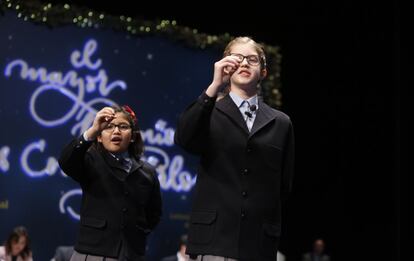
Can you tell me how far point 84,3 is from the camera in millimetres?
7133

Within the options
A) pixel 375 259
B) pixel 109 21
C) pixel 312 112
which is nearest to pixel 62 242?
pixel 109 21

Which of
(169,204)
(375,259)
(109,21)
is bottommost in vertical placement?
(375,259)

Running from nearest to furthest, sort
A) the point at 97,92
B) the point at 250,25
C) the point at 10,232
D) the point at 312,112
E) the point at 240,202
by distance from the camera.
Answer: the point at 240,202 → the point at 10,232 → the point at 97,92 → the point at 250,25 → the point at 312,112

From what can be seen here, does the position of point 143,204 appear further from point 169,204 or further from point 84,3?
point 84,3

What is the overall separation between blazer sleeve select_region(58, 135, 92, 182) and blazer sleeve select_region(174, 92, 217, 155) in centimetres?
72

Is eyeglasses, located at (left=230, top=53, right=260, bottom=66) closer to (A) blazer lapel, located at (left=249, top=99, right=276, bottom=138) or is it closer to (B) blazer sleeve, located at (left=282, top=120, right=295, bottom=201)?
(A) blazer lapel, located at (left=249, top=99, right=276, bottom=138)

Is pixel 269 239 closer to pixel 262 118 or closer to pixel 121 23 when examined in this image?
pixel 262 118

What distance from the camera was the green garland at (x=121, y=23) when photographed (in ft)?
20.1

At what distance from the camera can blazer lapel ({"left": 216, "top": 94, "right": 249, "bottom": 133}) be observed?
238cm

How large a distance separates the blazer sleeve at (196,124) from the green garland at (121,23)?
370 cm

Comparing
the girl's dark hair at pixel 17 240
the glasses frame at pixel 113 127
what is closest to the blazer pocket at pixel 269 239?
the glasses frame at pixel 113 127

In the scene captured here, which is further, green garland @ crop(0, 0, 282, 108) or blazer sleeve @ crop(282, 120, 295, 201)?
green garland @ crop(0, 0, 282, 108)

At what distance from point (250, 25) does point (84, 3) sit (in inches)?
78.0

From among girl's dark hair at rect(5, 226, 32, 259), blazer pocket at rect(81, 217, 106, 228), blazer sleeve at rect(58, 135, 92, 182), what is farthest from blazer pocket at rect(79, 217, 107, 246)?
girl's dark hair at rect(5, 226, 32, 259)
